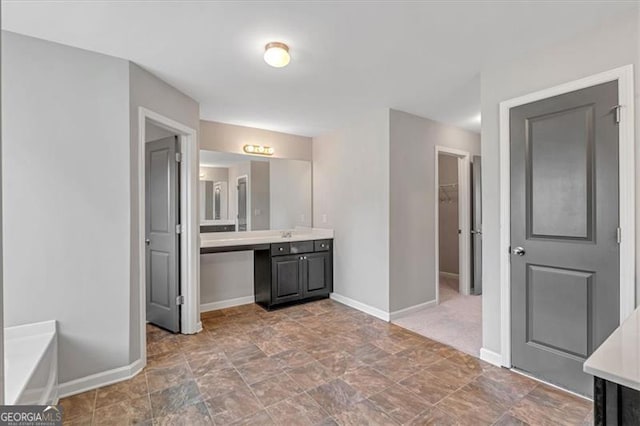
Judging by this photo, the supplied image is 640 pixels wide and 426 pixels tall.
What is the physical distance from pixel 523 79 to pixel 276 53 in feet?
6.04

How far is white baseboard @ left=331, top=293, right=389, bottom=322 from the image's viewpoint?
371cm

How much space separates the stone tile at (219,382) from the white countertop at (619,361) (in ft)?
6.81

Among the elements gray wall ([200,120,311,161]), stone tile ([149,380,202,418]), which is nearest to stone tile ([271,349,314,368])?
stone tile ([149,380,202,418])

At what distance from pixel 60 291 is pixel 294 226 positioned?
297 cm

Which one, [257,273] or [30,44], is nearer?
[30,44]

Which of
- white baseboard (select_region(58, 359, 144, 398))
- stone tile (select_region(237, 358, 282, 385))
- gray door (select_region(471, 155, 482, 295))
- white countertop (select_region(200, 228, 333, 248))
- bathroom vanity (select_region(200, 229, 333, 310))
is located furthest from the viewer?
gray door (select_region(471, 155, 482, 295))

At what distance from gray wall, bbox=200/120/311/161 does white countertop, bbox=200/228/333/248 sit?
41.9 inches

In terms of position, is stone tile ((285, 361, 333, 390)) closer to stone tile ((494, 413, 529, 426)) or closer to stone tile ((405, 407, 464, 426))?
stone tile ((405, 407, 464, 426))

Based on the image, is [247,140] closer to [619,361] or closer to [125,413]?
[125,413]

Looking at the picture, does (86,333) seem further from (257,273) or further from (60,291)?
(257,273)

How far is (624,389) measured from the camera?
985mm

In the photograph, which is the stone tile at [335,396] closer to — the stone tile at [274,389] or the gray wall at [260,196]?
the stone tile at [274,389]

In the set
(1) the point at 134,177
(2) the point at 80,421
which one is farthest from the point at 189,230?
(2) the point at 80,421

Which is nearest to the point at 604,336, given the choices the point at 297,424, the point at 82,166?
the point at 297,424
